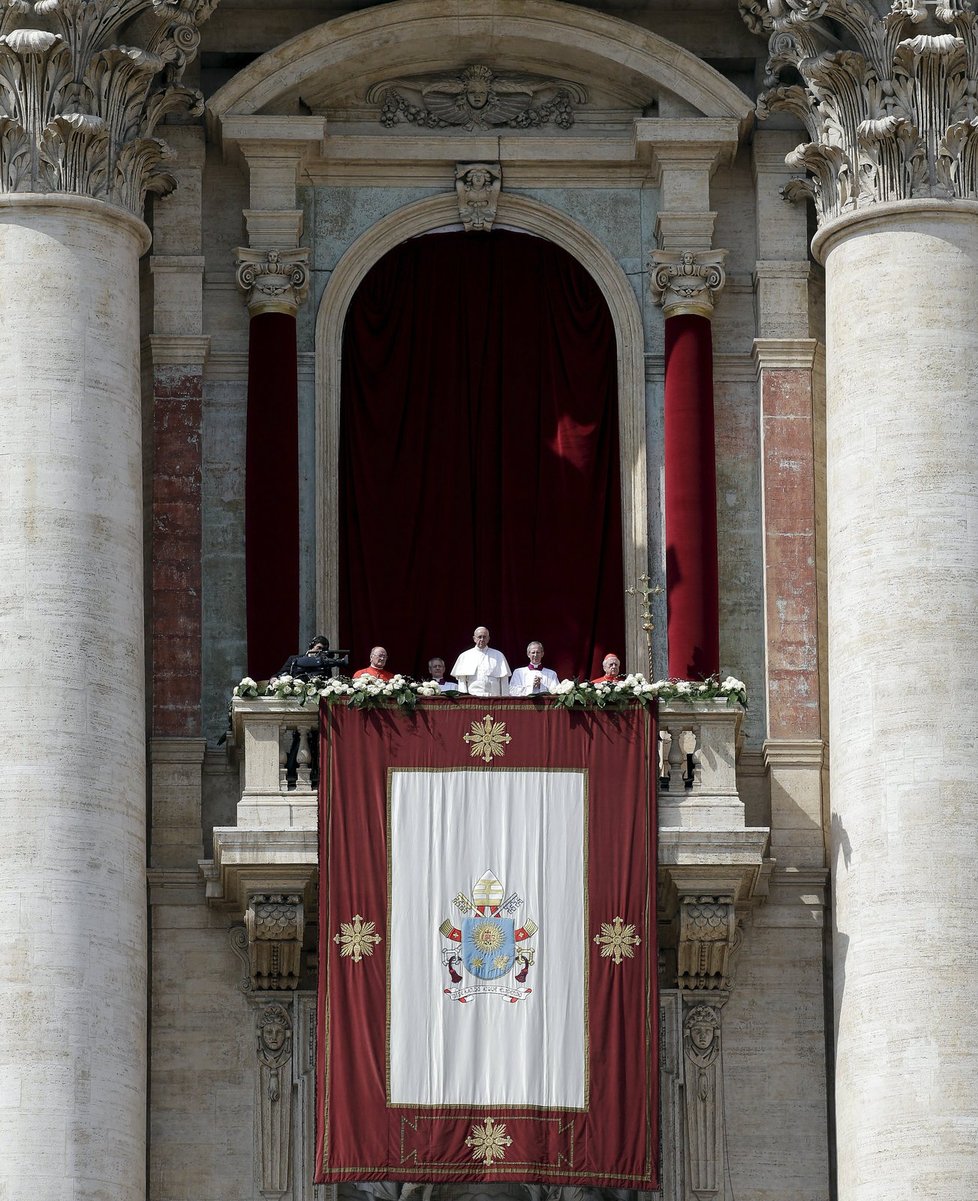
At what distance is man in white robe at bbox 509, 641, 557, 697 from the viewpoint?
34562mm

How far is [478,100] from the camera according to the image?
38031 mm

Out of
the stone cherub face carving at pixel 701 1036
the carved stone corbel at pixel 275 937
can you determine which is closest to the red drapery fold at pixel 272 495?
the carved stone corbel at pixel 275 937

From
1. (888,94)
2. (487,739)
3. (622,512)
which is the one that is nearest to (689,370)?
(622,512)

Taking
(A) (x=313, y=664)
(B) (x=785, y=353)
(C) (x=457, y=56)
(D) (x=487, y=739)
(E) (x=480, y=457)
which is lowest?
(D) (x=487, y=739)

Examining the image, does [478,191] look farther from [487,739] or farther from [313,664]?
[487,739]

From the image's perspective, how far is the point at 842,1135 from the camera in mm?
33562

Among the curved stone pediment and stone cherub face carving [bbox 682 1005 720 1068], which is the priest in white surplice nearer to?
stone cherub face carving [bbox 682 1005 720 1068]

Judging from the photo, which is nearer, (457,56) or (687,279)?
(687,279)

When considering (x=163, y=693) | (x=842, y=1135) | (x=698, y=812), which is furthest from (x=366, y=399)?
(x=842, y=1135)

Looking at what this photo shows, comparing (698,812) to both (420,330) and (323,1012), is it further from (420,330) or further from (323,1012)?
(420,330)

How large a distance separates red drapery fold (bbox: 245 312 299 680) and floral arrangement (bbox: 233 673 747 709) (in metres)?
1.55

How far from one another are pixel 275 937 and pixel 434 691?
9.09 ft

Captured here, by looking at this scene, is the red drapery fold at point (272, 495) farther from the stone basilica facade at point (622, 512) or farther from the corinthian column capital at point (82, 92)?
the corinthian column capital at point (82, 92)

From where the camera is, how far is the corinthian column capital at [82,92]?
115ft
